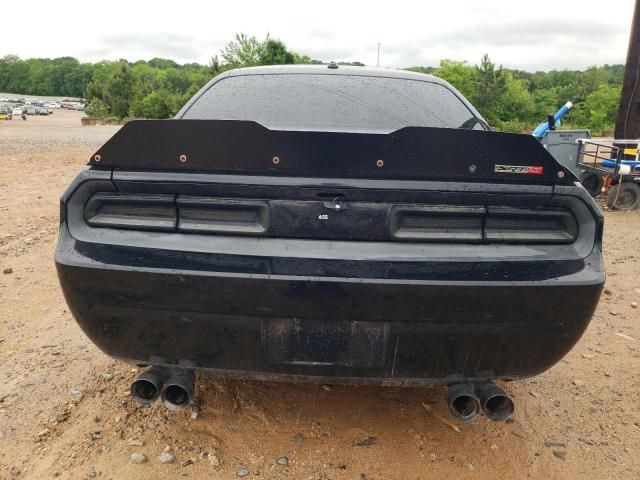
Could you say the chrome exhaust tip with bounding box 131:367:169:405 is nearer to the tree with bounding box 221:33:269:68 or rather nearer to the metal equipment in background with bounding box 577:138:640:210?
the metal equipment in background with bounding box 577:138:640:210

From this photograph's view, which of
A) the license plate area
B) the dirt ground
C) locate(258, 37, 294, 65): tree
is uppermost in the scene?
locate(258, 37, 294, 65): tree

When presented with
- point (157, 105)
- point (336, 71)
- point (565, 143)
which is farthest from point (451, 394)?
point (157, 105)

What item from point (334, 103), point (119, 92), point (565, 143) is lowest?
point (565, 143)

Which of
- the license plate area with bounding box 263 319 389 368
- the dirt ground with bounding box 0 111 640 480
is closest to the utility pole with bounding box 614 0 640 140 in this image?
the dirt ground with bounding box 0 111 640 480

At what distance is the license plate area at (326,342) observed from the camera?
184cm

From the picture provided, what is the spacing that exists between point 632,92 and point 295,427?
13.0 m

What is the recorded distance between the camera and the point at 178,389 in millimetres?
2066

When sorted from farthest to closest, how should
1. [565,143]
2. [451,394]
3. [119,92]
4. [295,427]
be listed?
[119,92], [565,143], [295,427], [451,394]

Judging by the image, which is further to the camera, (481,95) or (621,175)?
(481,95)

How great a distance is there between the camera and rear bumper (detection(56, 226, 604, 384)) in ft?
5.90

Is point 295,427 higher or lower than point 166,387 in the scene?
lower

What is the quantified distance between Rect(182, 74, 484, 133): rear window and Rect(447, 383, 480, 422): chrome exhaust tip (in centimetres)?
124

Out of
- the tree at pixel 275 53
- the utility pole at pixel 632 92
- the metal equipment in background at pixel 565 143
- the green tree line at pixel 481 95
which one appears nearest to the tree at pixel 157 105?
the green tree line at pixel 481 95

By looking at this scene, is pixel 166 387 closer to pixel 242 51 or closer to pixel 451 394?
pixel 451 394
